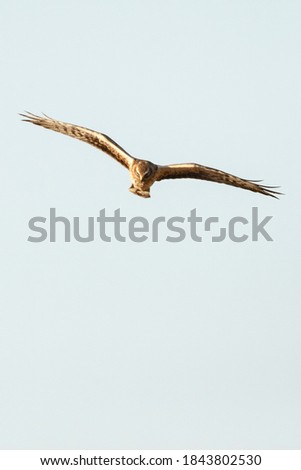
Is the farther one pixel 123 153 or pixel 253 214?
pixel 253 214

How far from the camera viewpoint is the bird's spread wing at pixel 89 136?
140 feet

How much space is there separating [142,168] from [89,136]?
1.87 metres

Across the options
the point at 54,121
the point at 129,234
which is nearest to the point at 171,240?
the point at 129,234

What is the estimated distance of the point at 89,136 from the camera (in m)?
43.4

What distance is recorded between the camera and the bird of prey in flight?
42219 mm

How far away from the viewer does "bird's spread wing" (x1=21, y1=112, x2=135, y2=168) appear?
42656 mm

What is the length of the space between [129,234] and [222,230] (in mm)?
2726

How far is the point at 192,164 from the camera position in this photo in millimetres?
42812

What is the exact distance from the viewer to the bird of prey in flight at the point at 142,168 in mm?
42219
